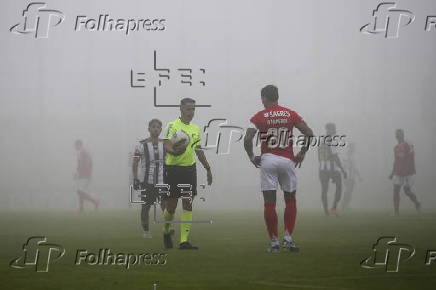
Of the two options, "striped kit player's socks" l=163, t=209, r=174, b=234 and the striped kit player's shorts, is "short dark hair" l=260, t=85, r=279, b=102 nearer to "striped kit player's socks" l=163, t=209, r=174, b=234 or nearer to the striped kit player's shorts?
the striped kit player's shorts

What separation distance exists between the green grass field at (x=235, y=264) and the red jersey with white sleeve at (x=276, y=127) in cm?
147

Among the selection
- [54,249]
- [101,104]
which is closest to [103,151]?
[101,104]

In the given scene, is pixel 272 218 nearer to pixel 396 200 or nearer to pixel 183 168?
pixel 183 168

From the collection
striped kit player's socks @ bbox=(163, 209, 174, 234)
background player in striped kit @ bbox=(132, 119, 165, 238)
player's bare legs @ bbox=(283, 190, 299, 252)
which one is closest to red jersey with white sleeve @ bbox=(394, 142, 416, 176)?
background player in striped kit @ bbox=(132, 119, 165, 238)

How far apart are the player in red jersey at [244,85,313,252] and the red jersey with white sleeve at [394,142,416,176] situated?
42.8 ft

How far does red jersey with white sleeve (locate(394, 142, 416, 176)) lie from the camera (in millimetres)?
25875

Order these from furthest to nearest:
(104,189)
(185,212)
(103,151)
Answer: (103,151) → (104,189) → (185,212)

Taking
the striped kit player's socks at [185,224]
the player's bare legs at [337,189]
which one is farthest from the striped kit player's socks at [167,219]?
the player's bare legs at [337,189]

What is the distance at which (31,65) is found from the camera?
77.8m

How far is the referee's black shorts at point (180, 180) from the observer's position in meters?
13.9

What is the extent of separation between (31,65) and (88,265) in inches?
2665

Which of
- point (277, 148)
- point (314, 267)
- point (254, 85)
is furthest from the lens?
point (254, 85)

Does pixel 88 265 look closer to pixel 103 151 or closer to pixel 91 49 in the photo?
pixel 103 151

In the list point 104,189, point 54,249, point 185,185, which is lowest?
point 104,189
